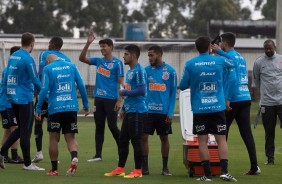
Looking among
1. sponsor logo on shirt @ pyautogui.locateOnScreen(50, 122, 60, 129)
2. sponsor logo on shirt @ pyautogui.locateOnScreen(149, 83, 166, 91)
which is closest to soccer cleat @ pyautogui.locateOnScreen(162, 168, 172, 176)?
sponsor logo on shirt @ pyautogui.locateOnScreen(149, 83, 166, 91)

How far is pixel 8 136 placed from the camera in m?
14.4

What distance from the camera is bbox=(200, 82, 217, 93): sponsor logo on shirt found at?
12.0m

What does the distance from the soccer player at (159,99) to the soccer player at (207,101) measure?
1.16m

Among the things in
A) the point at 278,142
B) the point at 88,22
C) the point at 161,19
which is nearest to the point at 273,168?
the point at 278,142

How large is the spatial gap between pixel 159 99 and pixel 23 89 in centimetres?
218

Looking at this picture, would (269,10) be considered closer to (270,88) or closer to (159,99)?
(270,88)

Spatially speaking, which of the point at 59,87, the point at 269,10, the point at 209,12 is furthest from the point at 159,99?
the point at 269,10

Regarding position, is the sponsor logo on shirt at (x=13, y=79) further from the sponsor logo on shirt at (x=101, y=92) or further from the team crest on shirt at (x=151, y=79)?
the sponsor logo on shirt at (x=101, y=92)

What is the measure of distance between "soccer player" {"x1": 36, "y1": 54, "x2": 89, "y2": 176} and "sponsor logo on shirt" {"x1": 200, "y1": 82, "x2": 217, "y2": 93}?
6.17 feet

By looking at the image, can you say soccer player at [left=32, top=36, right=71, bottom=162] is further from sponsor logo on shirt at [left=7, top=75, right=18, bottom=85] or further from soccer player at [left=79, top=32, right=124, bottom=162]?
soccer player at [left=79, top=32, right=124, bottom=162]

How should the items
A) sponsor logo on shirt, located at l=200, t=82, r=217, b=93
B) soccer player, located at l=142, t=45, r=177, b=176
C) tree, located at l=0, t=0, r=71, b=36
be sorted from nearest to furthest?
1. sponsor logo on shirt, located at l=200, t=82, r=217, b=93
2. soccer player, located at l=142, t=45, r=177, b=176
3. tree, located at l=0, t=0, r=71, b=36

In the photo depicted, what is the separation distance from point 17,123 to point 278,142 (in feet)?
24.5

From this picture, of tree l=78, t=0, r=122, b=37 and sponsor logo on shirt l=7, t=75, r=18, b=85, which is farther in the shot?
tree l=78, t=0, r=122, b=37

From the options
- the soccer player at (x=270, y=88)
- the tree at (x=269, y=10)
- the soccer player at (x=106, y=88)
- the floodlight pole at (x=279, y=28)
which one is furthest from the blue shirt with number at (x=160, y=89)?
the tree at (x=269, y=10)
